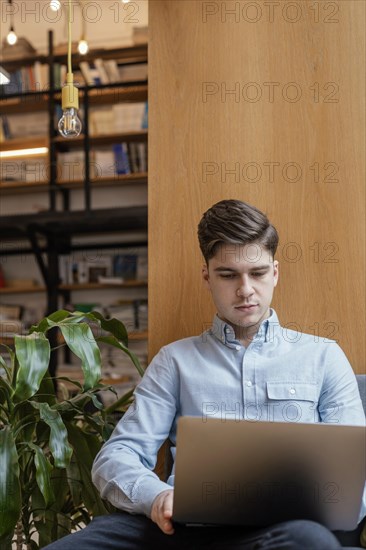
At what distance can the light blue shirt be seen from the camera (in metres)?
1.47

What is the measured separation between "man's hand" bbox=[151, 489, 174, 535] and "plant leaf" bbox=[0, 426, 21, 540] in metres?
0.46

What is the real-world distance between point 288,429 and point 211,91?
116 cm

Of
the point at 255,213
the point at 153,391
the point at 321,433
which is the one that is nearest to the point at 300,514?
the point at 321,433

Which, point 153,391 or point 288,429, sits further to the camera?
point 153,391

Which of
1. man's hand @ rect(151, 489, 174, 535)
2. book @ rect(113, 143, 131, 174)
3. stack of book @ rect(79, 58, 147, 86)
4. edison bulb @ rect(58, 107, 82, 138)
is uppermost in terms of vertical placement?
stack of book @ rect(79, 58, 147, 86)

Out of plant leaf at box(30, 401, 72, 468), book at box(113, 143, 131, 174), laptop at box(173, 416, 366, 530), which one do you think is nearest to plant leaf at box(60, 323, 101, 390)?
plant leaf at box(30, 401, 72, 468)

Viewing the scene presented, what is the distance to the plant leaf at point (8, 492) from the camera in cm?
151

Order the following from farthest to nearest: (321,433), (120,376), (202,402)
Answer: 1. (120,376)
2. (202,402)
3. (321,433)

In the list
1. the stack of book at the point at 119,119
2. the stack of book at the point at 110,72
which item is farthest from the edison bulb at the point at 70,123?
the stack of book at the point at 110,72

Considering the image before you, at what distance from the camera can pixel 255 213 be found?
156 cm

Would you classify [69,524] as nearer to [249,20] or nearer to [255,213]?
[255,213]

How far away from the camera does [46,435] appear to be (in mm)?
1762

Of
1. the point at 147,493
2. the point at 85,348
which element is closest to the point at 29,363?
the point at 85,348

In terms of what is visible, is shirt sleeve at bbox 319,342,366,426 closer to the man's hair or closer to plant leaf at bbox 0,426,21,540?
the man's hair
